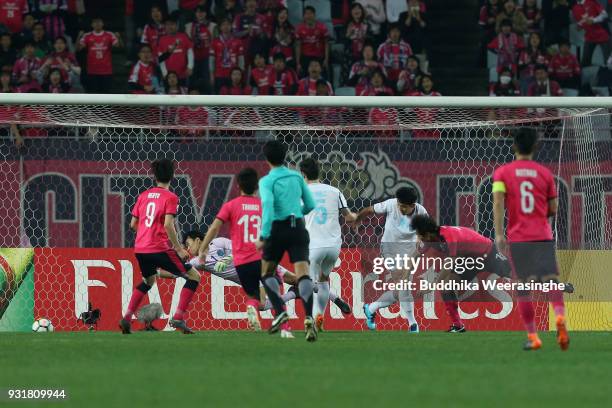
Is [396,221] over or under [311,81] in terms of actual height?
under

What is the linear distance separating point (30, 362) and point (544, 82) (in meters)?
13.2

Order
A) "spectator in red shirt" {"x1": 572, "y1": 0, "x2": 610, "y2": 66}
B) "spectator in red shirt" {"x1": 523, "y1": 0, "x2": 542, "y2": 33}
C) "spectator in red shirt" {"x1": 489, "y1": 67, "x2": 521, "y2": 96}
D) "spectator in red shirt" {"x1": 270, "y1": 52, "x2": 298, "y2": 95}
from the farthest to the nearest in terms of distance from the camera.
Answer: "spectator in red shirt" {"x1": 523, "y1": 0, "x2": 542, "y2": 33} → "spectator in red shirt" {"x1": 572, "y1": 0, "x2": 610, "y2": 66} → "spectator in red shirt" {"x1": 489, "y1": 67, "x2": 521, "y2": 96} → "spectator in red shirt" {"x1": 270, "y1": 52, "x2": 298, "y2": 95}

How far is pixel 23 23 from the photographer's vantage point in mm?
21656

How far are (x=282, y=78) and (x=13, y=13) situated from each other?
4.50 metres

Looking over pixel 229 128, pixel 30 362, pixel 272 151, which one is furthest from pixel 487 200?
pixel 30 362

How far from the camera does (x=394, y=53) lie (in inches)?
859

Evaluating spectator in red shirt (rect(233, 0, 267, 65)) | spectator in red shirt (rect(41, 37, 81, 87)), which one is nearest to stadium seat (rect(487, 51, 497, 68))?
spectator in red shirt (rect(233, 0, 267, 65))

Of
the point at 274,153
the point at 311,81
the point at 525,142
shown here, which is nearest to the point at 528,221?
the point at 525,142

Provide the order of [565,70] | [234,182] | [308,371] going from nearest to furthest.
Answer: [308,371]
[234,182]
[565,70]

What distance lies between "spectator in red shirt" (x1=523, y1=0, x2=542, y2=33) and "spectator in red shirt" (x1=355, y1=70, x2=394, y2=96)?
11.3 feet

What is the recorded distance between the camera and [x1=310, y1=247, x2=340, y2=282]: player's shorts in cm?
1488

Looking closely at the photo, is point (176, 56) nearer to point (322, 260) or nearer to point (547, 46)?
point (547, 46)

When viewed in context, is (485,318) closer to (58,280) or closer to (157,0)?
(58,280)

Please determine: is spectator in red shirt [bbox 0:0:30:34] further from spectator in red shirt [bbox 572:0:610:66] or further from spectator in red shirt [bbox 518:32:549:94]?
spectator in red shirt [bbox 572:0:610:66]
